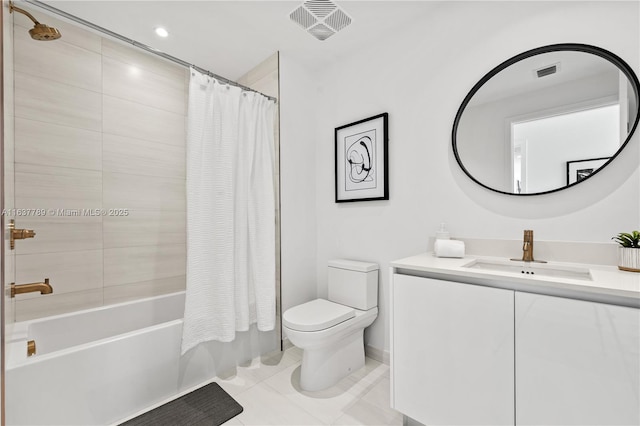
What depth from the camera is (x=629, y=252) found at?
3.85 ft

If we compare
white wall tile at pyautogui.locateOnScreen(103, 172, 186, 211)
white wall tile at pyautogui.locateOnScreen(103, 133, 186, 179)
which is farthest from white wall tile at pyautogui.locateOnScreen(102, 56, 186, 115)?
white wall tile at pyautogui.locateOnScreen(103, 172, 186, 211)

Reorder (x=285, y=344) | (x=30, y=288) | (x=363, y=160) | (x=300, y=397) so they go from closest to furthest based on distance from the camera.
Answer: (x=30, y=288)
(x=300, y=397)
(x=363, y=160)
(x=285, y=344)

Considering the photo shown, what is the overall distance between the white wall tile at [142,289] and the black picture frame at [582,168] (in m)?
2.78

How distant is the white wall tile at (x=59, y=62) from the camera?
1.75 metres

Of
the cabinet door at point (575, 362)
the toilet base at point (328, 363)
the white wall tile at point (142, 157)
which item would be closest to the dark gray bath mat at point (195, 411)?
the toilet base at point (328, 363)

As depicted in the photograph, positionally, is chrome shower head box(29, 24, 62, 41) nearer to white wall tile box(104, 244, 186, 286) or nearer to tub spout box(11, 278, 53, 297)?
tub spout box(11, 278, 53, 297)

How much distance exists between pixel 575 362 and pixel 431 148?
1.29 meters

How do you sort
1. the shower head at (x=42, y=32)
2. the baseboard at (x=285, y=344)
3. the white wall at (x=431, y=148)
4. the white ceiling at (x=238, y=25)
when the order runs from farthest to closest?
the baseboard at (x=285, y=344)
the white ceiling at (x=238, y=25)
the white wall at (x=431, y=148)
the shower head at (x=42, y=32)

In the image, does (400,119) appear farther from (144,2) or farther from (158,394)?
(158,394)

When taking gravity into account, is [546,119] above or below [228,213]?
above

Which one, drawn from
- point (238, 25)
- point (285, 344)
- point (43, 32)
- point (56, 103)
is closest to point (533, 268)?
point (285, 344)

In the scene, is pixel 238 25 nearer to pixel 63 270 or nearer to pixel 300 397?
pixel 63 270

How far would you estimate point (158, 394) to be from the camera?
163 centimetres

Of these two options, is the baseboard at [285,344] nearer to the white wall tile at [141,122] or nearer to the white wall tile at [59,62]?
the white wall tile at [141,122]
